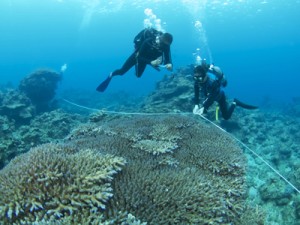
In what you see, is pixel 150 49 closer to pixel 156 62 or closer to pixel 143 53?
pixel 143 53

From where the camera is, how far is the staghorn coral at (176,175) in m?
3.82

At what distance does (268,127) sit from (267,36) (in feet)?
298

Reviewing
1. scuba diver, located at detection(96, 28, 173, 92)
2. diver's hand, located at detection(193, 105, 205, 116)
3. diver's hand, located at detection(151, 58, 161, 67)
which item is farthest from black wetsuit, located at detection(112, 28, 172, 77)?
diver's hand, located at detection(193, 105, 205, 116)

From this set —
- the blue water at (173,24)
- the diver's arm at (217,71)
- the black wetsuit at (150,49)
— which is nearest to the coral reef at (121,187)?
the diver's arm at (217,71)

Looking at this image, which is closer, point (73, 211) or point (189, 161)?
point (73, 211)

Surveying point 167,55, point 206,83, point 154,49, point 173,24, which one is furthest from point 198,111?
point 173,24

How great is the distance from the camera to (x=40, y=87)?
2077cm

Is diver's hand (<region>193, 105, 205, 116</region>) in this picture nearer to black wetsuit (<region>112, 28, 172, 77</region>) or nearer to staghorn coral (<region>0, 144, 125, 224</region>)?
black wetsuit (<region>112, 28, 172, 77</region>)

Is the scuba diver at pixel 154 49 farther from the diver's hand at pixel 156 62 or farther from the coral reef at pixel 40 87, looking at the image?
the coral reef at pixel 40 87

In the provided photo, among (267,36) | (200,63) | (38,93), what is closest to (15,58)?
(267,36)

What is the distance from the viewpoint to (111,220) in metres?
3.25

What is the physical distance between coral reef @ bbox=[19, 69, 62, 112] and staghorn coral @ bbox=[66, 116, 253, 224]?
587 inches

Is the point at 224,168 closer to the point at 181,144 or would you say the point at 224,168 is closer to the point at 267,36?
the point at 181,144

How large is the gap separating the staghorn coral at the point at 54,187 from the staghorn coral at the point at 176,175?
0.27 metres
